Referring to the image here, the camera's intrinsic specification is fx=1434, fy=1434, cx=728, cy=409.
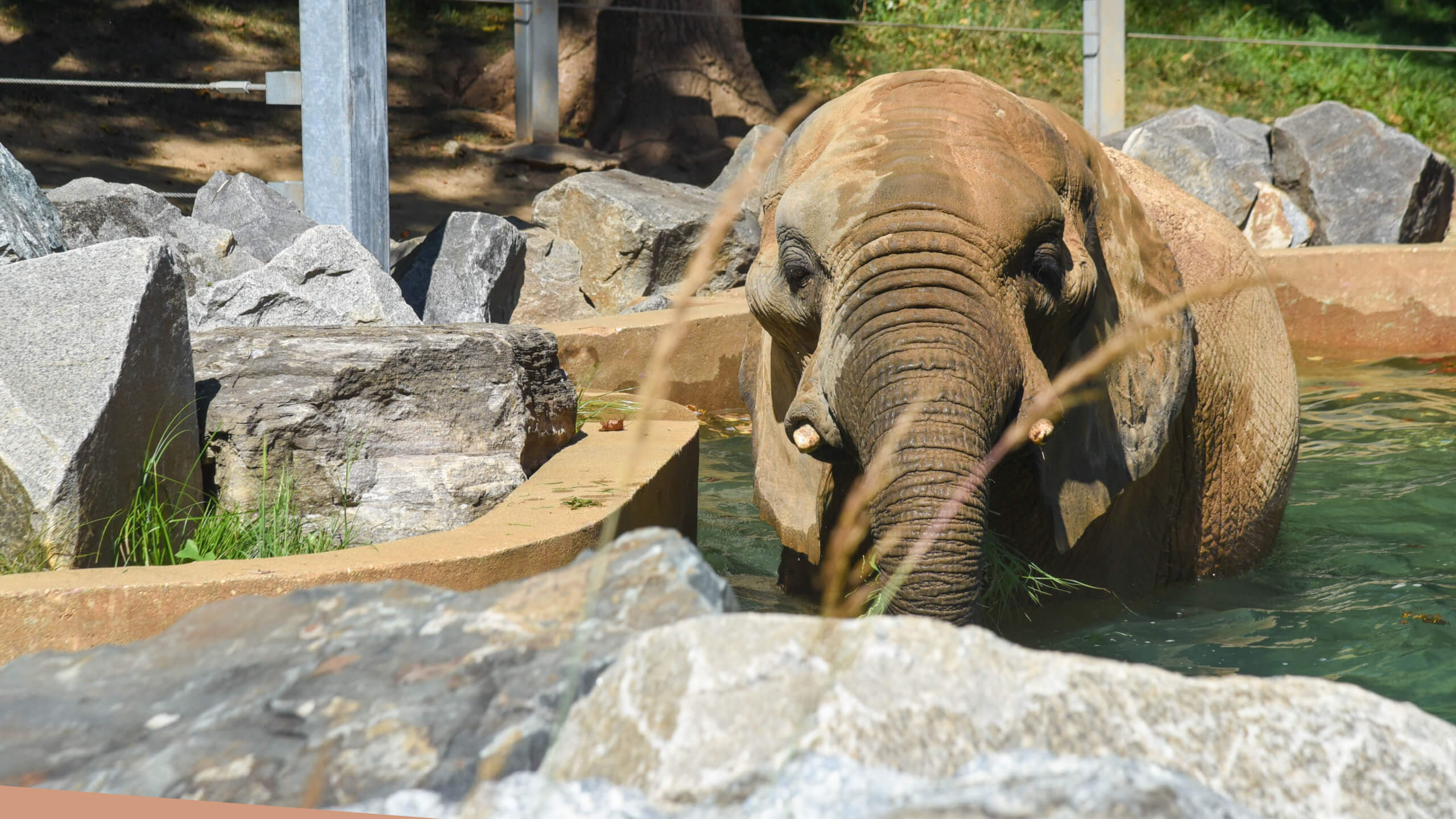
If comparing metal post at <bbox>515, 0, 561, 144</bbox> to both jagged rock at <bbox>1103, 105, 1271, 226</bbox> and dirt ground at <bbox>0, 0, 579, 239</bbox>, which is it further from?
jagged rock at <bbox>1103, 105, 1271, 226</bbox>

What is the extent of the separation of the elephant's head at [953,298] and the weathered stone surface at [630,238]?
449cm

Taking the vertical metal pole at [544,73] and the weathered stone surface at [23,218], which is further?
the vertical metal pole at [544,73]

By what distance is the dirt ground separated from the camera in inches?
522

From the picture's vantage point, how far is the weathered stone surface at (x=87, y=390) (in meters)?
3.07

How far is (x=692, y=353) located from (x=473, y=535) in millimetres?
3818

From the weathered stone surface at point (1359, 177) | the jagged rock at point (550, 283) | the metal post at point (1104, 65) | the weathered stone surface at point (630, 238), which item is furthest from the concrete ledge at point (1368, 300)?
the jagged rock at point (550, 283)

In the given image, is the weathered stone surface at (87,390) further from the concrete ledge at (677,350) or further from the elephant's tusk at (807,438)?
the concrete ledge at (677,350)

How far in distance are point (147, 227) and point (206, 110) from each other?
32.8ft

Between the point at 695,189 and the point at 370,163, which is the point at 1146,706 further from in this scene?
the point at 695,189

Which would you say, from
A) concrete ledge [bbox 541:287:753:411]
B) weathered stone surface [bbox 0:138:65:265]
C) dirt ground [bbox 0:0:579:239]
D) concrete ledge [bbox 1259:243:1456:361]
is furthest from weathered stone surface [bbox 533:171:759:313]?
weathered stone surface [bbox 0:138:65:265]

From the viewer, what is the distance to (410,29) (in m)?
17.5

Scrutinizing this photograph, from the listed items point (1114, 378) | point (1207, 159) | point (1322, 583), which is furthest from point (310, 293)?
point (1207, 159)

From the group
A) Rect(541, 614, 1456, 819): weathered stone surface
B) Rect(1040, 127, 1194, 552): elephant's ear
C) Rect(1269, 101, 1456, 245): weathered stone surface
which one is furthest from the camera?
Rect(1269, 101, 1456, 245): weathered stone surface

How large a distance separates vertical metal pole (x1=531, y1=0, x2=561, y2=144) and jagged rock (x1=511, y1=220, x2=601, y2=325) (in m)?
2.09
